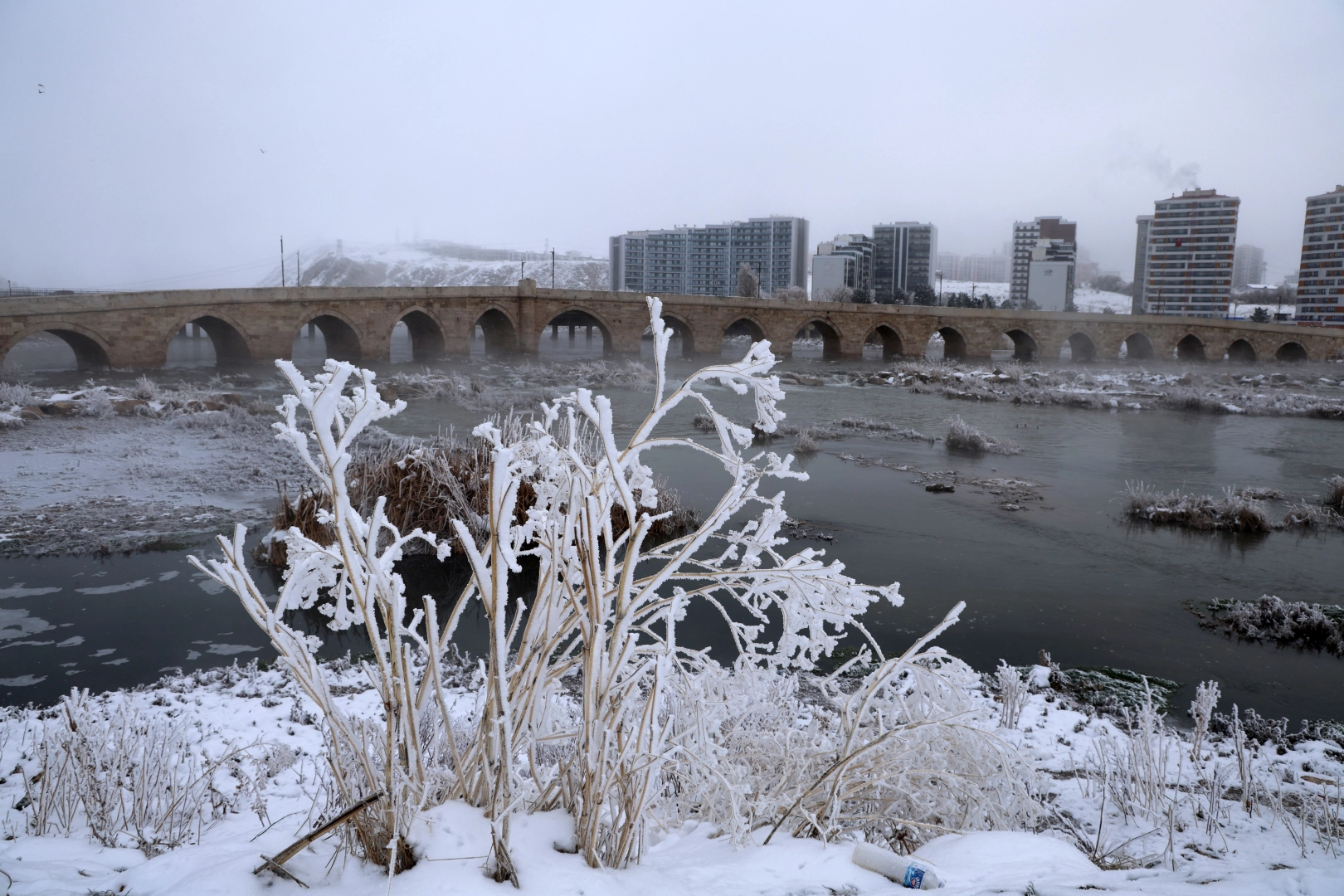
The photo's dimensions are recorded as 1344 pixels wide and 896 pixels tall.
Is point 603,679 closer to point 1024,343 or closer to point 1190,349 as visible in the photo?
point 1024,343

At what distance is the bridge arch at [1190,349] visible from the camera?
3806cm

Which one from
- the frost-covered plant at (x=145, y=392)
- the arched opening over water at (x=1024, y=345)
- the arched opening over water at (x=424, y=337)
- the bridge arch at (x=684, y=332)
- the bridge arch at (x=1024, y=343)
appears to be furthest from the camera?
the arched opening over water at (x=1024, y=345)

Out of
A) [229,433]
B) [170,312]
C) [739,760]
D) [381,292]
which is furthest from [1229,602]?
[381,292]

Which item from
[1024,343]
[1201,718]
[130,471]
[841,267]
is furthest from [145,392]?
[841,267]

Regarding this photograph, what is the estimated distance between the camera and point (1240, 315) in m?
71.6

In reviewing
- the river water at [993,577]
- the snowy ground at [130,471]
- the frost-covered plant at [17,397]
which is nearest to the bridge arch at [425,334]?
the frost-covered plant at [17,397]

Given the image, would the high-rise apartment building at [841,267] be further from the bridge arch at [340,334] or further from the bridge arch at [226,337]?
the bridge arch at [226,337]

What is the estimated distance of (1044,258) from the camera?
79500 millimetres

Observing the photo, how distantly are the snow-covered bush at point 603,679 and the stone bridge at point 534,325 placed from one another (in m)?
18.9

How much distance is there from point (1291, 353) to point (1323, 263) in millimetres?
7486

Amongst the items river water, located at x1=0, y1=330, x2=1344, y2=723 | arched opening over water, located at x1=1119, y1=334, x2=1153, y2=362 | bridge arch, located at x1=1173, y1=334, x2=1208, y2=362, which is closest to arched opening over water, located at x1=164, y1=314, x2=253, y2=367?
river water, located at x1=0, y1=330, x2=1344, y2=723

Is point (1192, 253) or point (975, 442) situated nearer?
point (975, 442)

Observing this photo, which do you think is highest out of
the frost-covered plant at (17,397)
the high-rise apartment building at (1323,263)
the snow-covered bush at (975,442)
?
the high-rise apartment building at (1323,263)

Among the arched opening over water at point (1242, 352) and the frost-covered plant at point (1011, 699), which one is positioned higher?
the arched opening over water at point (1242, 352)
